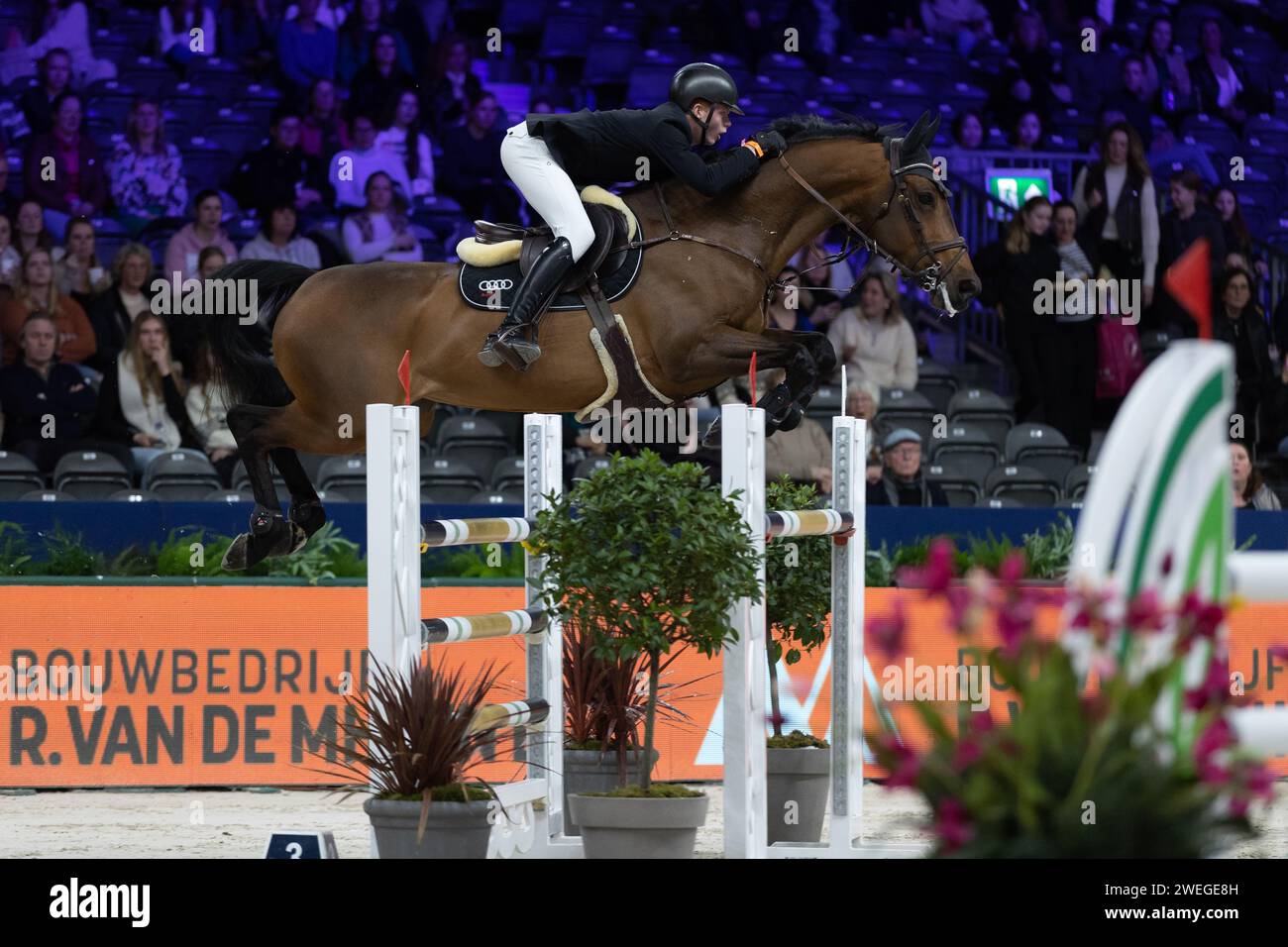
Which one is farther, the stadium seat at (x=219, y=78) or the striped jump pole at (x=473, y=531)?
the stadium seat at (x=219, y=78)

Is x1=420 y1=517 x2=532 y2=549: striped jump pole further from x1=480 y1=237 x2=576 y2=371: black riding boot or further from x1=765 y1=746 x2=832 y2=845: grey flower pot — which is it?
x1=765 y1=746 x2=832 y2=845: grey flower pot

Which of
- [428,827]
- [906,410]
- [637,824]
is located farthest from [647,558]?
[906,410]

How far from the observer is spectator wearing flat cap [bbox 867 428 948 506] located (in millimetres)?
9250

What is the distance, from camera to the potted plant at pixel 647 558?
16.0ft

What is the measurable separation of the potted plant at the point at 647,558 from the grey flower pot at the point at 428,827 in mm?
680

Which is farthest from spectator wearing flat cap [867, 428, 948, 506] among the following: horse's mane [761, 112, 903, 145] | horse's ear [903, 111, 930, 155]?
horse's ear [903, 111, 930, 155]

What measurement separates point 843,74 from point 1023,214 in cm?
287

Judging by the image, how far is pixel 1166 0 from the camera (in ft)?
44.6

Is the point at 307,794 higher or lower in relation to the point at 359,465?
lower

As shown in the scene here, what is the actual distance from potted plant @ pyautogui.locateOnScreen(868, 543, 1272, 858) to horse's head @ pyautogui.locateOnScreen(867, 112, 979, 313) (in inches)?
154

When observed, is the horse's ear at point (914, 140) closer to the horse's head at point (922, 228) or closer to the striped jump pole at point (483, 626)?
the horse's head at point (922, 228)

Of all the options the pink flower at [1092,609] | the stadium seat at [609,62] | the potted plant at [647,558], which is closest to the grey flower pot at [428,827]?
the potted plant at [647,558]
